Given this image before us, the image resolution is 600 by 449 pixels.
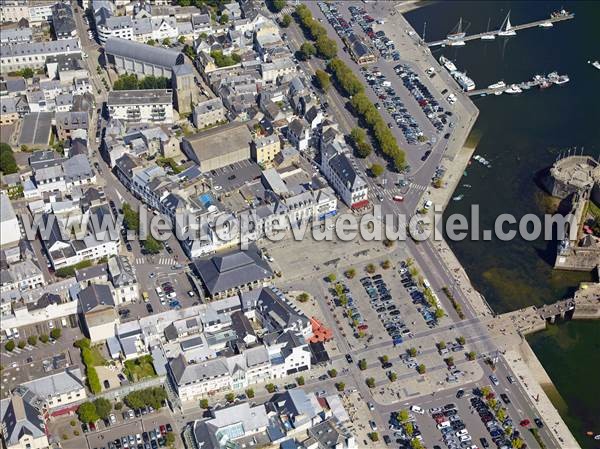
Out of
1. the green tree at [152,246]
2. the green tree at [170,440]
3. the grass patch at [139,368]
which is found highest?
the green tree at [152,246]

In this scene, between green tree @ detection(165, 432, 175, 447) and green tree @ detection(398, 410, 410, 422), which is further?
green tree @ detection(398, 410, 410, 422)

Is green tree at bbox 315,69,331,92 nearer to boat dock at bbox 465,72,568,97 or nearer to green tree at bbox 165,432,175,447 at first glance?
boat dock at bbox 465,72,568,97

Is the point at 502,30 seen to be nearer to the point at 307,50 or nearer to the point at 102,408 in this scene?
the point at 307,50

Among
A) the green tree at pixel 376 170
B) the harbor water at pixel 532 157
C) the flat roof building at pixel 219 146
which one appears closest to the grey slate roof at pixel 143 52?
the flat roof building at pixel 219 146

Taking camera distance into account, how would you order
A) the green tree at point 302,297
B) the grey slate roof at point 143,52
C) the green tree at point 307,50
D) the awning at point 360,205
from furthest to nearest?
1. the green tree at point 307,50
2. the grey slate roof at point 143,52
3. the awning at point 360,205
4. the green tree at point 302,297

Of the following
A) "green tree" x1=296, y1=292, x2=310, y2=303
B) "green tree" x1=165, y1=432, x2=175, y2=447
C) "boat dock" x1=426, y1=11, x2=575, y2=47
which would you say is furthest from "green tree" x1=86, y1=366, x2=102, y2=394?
"boat dock" x1=426, y1=11, x2=575, y2=47

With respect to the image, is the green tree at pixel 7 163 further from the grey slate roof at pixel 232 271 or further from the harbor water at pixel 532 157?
Result: the harbor water at pixel 532 157

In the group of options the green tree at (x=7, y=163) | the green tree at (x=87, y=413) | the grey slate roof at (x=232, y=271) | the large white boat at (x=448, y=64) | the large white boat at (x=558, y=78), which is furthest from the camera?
the large white boat at (x=448, y=64)
